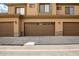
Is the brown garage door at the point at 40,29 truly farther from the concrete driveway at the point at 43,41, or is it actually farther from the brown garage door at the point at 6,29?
the concrete driveway at the point at 43,41

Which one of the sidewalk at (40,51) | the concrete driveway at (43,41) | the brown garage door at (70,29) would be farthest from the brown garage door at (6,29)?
the sidewalk at (40,51)

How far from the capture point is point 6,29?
29.4 m

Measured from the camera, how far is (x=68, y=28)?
29922 mm

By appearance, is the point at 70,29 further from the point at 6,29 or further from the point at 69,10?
the point at 6,29

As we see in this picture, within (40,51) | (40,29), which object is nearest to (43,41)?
(40,51)

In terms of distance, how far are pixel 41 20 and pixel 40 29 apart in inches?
58.0

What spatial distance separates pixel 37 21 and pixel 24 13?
8.05ft

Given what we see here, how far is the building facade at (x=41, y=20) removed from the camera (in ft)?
95.7

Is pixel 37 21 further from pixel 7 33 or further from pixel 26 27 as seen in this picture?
pixel 7 33

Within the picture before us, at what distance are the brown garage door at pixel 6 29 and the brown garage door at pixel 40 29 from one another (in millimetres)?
2471

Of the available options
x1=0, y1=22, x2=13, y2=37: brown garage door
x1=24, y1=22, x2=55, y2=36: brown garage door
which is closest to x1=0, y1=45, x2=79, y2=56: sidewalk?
x1=0, y1=22, x2=13, y2=37: brown garage door

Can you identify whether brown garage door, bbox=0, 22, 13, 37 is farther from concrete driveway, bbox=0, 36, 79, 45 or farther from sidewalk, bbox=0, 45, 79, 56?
sidewalk, bbox=0, 45, 79, 56

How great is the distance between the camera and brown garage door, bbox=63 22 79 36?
29531 millimetres

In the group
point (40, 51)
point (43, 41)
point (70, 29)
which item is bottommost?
point (43, 41)
